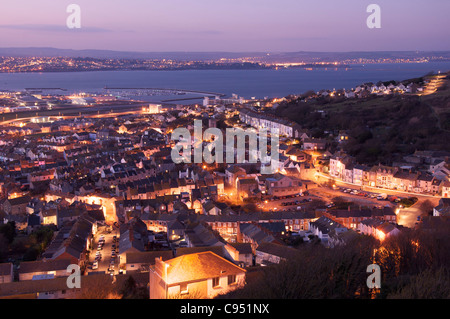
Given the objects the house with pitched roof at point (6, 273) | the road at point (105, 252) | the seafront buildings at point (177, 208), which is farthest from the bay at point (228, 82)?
the house with pitched roof at point (6, 273)

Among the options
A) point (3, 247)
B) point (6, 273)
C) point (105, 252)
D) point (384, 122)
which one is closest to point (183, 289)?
point (6, 273)

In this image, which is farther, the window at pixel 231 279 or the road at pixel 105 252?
the road at pixel 105 252

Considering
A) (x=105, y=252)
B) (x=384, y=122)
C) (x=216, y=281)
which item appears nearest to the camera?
(x=216, y=281)

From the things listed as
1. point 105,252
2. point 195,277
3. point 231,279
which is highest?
point 195,277

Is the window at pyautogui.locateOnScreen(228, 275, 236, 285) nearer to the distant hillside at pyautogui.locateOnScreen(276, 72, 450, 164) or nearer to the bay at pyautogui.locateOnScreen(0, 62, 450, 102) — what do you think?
the distant hillside at pyautogui.locateOnScreen(276, 72, 450, 164)

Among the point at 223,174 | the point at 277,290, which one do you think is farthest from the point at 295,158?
the point at 277,290

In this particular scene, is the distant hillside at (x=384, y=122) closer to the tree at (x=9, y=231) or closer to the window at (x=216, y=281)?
the tree at (x=9, y=231)

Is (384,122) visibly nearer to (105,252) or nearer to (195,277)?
(105,252)
